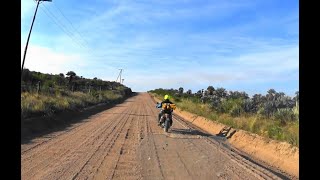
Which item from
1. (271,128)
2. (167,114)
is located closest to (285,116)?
(271,128)

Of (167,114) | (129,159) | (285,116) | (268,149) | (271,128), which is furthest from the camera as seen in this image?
(285,116)

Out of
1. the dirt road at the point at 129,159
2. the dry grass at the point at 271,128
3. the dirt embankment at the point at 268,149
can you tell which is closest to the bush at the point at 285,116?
the dry grass at the point at 271,128

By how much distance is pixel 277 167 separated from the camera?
545 inches

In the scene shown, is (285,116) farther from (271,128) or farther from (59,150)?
(59,150)

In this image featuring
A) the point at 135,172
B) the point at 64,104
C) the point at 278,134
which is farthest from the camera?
the point at 64,104

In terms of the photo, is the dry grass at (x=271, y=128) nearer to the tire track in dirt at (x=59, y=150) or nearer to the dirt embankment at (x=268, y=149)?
the dirt embankment at (x=268, y=149)

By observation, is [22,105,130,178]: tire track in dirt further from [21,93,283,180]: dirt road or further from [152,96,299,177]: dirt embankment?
[152,96,299,177]: dirt embankment

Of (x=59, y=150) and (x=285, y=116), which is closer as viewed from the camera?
(x=59, y=150)

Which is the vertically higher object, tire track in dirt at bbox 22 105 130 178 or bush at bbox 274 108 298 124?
bush at bbox 274 108 298 124

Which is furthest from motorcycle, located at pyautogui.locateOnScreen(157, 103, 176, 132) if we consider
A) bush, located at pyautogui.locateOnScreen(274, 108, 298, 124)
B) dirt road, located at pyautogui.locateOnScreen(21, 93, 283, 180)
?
bush, located at pyautogui.locateOnScreen(274, 108, 298, 124)
